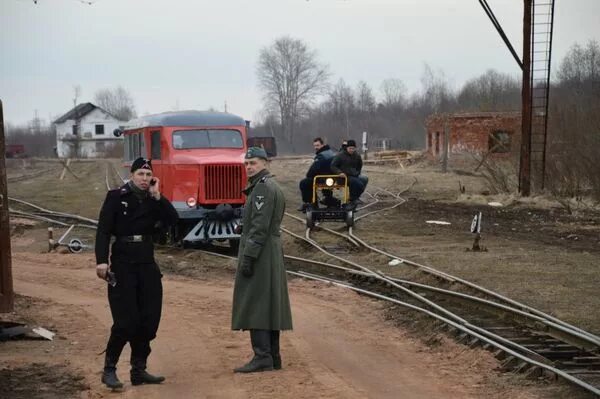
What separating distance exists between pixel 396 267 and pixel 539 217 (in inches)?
401

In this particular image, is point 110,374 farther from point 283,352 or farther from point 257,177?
point 257,177

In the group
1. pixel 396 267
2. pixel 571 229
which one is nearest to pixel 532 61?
pixel 571 229

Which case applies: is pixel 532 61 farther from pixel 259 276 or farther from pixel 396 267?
pixel 259 276

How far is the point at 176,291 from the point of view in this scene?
1371 cm

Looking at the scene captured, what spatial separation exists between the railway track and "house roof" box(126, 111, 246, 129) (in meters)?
4.08

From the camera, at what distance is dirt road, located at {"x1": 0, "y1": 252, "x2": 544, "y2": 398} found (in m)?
7.68

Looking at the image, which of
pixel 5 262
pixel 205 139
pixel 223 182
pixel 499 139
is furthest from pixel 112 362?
pixel 499 139

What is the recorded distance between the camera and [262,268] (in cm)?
806

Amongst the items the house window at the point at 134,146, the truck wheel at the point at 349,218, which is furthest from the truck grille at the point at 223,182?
the truck wheel at the point at 349,218

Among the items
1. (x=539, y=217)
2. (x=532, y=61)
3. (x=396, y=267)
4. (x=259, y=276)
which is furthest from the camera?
(x=532, y=61)

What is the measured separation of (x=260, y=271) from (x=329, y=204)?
513 inches

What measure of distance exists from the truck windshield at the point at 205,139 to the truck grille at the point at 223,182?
36.0 inches

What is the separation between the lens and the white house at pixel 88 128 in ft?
387

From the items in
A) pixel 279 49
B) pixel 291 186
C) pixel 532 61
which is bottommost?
pixel 291 186
